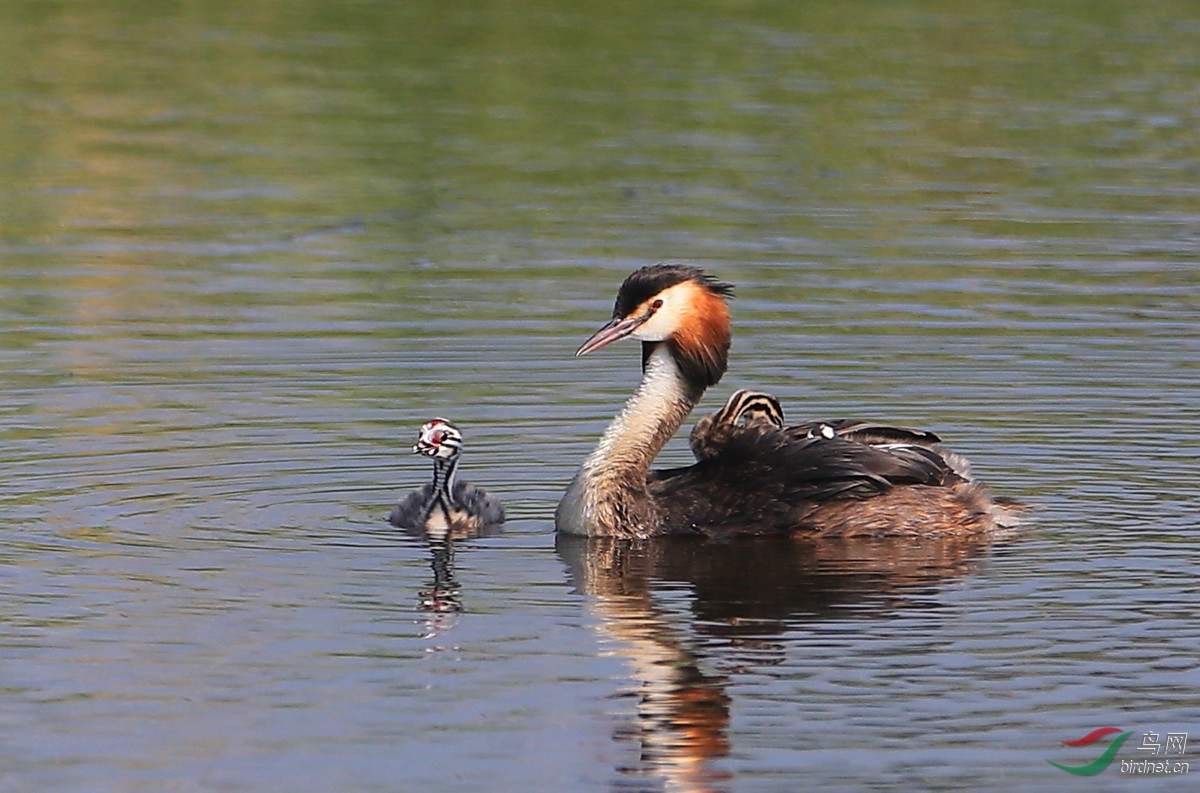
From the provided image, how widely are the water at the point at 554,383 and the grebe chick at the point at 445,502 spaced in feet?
0.54

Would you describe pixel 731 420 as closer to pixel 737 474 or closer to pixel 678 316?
pixel 737 474

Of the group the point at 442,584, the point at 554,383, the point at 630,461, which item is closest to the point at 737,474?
the point at 630,461

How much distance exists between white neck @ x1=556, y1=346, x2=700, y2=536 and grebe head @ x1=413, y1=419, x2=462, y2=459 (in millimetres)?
613

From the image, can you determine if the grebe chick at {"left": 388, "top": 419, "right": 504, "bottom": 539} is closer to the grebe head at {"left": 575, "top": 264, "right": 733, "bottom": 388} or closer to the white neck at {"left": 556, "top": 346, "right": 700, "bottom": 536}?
the white neck at {"left": 556, "top": 346, "right": 700, "bottom": 536}

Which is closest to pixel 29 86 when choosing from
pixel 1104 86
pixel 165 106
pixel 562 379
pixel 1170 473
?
pixel 165 106

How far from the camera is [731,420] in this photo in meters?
12.6

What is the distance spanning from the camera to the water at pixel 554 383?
908 cm

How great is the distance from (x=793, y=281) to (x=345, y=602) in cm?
804

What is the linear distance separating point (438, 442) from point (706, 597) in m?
2.03

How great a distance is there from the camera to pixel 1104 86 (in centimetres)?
2764

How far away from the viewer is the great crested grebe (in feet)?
40.2

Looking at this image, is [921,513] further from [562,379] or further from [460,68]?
[460,68]

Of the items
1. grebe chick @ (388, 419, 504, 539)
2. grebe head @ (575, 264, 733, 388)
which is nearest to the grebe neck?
grebe chick @ (388, 419, 504, 539)

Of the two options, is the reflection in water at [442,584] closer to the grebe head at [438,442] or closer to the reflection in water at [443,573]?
the reflection in water at [443,573]
